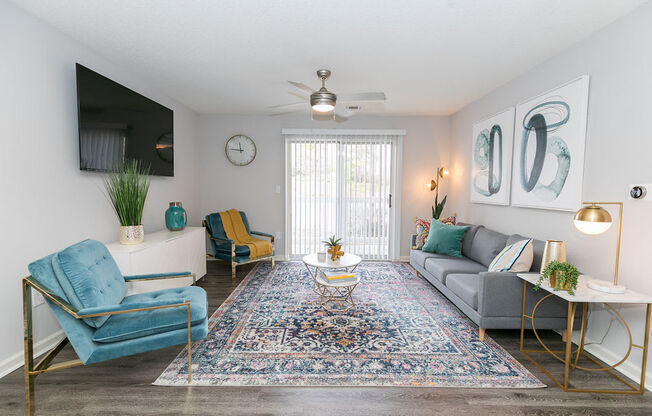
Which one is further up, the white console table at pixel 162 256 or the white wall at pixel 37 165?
the white wall at pixel 37 165

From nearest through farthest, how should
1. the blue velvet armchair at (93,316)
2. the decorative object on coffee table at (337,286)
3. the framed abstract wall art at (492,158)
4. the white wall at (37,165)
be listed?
the blue velvet armchair at (93,316) → the white wall at (37,165) → the decorative object on coffee table at (337,286) → the framed abstract wall art at (492,158)

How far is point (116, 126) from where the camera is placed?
3086 millimetres

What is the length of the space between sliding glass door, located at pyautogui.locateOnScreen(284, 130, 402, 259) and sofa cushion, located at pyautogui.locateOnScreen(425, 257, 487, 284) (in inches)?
65.9

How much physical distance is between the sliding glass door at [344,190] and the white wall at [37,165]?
2.93 metres

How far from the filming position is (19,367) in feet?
7.20

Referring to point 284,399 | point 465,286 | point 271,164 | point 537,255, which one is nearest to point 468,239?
point 537,255

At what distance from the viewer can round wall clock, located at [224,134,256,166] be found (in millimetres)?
5355

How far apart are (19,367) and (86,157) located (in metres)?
1.70

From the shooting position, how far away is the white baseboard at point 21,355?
2.12 m

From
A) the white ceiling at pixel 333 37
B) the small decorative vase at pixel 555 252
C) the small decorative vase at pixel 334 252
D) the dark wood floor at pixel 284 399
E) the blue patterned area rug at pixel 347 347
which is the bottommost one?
the dark wood floor at pixel 284 399

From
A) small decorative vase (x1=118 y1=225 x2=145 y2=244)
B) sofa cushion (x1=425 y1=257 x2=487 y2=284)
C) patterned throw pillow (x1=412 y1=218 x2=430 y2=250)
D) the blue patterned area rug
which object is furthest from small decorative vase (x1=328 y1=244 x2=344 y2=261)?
small decorative vase (x1=118 y1=225 x2=145 y2=244)

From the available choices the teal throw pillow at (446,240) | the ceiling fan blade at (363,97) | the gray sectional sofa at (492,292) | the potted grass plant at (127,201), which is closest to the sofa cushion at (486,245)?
the gray sectional sofa at (492,292)

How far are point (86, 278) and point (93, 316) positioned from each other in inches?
11.6

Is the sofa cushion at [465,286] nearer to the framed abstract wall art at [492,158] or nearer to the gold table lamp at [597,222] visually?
the gold table lamp at [597,222]
